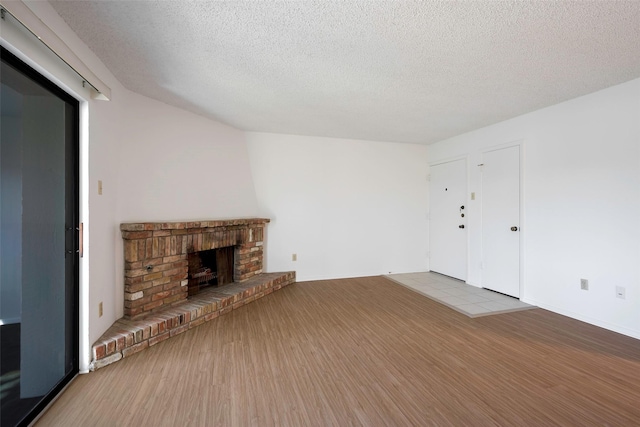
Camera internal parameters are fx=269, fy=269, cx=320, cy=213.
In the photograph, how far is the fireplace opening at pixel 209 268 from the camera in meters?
3.29

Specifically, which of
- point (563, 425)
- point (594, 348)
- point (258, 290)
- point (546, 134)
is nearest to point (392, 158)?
point (546, 134)

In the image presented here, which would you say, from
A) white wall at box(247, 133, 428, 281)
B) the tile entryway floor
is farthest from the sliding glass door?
the tile entryway floor

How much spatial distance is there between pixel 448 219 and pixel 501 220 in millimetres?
948

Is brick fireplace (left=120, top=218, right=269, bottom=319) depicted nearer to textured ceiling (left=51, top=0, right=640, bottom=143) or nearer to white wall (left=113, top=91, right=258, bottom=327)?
white wall (left=113, top=91, right=258, bottom=327)

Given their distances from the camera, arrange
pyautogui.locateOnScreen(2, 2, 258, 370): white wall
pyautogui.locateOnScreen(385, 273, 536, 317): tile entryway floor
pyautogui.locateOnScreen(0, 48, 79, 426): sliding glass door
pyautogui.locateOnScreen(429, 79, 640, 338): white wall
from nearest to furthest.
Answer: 1. pyautogui.locateOnScreen(0, 48, 79, 426): sliding glass door
2. pyautogui.locateOnScreen(2, 2, 258, 370): white wall
3. pyautogui.locateOnScreen(429, 79, 640, 338): white wall
4. pyautogui.locateOnScreen(385, 273, 536, 317): tile entryway floor

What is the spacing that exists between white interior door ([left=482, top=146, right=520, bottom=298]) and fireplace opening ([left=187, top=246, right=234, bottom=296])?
12.2ft

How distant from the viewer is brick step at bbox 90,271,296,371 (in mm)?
2096

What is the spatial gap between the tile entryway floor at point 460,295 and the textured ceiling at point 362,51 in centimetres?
240

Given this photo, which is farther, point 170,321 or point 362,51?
point 170,321

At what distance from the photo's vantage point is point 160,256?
8.78 ft

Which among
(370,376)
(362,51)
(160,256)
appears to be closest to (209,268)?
(160,256)

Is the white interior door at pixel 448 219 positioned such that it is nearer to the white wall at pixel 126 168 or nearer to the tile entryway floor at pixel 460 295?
the tile entryway floor at pixel 460 295

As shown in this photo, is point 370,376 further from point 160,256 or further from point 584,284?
point 584,284

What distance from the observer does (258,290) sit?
11.9 feet
